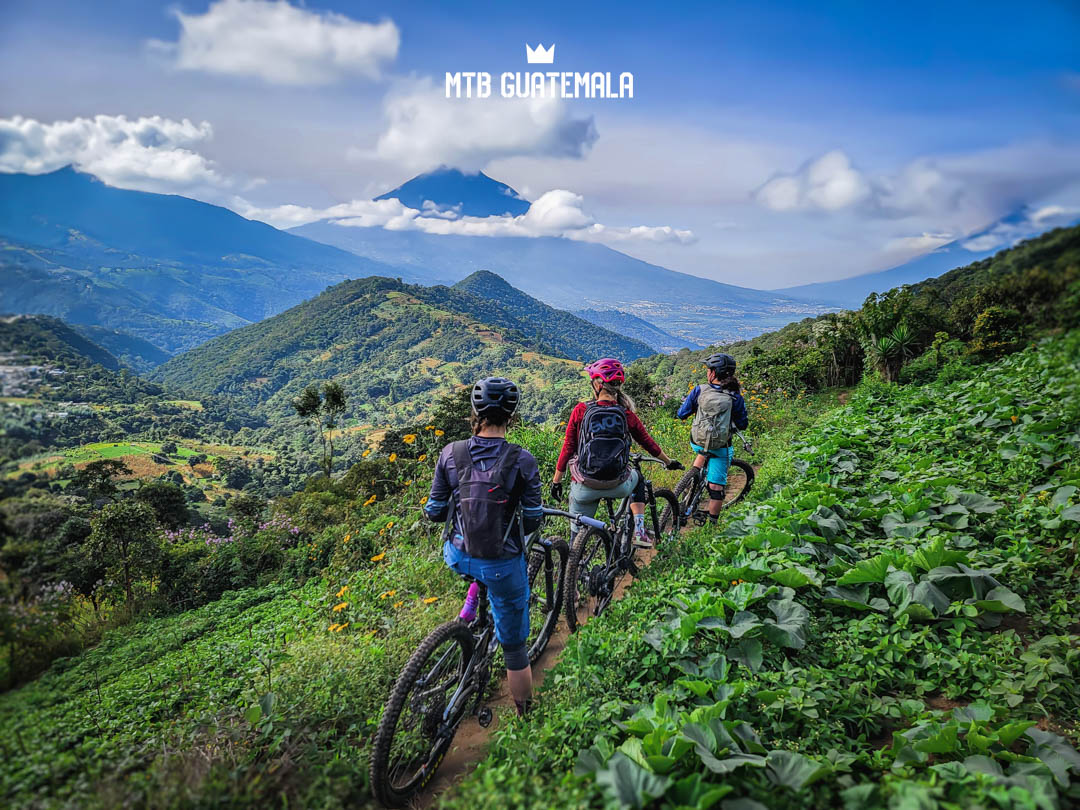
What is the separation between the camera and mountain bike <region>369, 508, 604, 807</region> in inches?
98.4

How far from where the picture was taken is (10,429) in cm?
208

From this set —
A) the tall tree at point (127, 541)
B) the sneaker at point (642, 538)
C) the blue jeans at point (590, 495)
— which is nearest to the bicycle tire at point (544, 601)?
the blue jeans at point (590, 495)

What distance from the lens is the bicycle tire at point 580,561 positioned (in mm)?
3984

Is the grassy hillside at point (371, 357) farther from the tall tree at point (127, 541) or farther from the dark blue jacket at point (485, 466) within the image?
the dark blue jacket at point (485, 466)

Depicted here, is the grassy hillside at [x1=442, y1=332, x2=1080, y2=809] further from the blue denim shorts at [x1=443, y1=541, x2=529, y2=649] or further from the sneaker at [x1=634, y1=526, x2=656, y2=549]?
the blue denim shorts at [x1=443, y1=541, x2=529, y2=649]

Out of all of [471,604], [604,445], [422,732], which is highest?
[604,445]

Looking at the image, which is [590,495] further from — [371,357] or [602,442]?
[371,357]

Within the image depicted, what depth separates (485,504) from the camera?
269cm

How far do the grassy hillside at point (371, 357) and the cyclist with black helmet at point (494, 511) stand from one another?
76452 mm

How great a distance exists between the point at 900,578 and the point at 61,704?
492cm

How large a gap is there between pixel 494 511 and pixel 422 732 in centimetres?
151

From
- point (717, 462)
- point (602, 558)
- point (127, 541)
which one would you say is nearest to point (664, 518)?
point (717, 462)

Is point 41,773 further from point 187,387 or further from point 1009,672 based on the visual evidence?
point 187,387

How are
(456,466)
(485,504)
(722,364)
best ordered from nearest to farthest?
1. (485,504)
2. (456,466)
3. (722,364)
